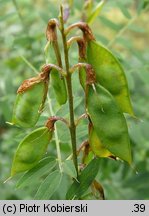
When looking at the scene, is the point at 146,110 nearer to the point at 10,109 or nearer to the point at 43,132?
the point at 10,109

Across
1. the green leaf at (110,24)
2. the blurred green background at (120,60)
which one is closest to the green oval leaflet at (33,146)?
the blurred green background at (120,60)

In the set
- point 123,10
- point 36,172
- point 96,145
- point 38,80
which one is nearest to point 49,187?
point 36,172

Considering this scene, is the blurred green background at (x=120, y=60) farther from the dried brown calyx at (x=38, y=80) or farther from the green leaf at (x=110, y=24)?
the dried brown calyx at (x=38, y=80)

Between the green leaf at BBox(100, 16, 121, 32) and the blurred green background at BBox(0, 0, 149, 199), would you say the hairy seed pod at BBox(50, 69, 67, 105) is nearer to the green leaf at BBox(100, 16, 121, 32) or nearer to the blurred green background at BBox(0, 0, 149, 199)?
the blurred green background at BBox(0, 0, 149, 199)

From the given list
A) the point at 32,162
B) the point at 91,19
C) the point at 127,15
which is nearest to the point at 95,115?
the point at 32,162

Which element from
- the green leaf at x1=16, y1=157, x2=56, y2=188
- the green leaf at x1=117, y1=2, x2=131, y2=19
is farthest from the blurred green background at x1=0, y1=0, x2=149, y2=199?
the green leaf at x1=16, y1=157, x2=56, y2=188

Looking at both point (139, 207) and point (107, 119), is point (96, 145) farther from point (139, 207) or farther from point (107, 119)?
point (139, 207)
